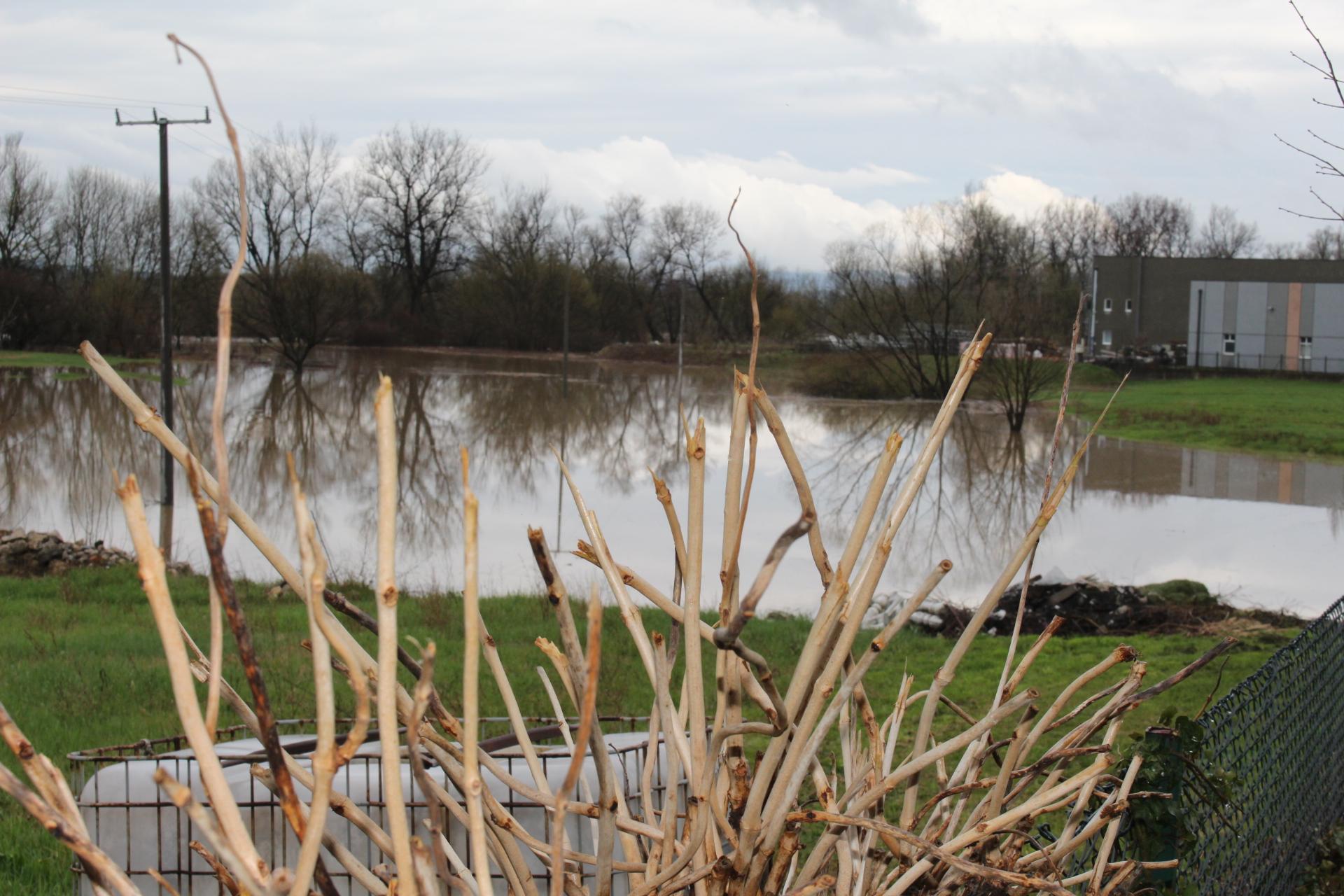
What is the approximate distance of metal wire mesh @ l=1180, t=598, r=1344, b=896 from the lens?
8.04 feet

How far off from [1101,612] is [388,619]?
Result: 10.1m

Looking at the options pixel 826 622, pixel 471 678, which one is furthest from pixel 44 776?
pixel 826 622

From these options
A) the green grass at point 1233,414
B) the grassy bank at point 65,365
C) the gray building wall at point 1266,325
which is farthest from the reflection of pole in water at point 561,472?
the gray building wall at point 1266,325

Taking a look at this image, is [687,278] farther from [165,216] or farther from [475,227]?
[165,216]

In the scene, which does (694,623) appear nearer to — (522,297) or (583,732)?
(583,732)

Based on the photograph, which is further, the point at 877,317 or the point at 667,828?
the point at 877,317

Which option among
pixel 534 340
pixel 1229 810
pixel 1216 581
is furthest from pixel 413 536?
pixel 534 340

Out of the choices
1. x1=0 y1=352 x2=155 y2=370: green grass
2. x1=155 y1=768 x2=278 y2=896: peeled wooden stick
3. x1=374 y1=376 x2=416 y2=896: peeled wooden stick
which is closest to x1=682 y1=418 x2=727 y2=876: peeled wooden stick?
x1=374 y1=376 x2=416 y2=896: peeled wooden stick

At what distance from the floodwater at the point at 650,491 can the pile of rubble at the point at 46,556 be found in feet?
3.05

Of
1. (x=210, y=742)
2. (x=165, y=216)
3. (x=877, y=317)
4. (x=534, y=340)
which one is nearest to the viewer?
(x=210, y=742)

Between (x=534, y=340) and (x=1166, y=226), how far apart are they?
47804mm

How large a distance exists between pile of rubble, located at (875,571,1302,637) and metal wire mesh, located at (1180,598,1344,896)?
538 cm

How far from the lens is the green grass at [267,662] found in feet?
19.1

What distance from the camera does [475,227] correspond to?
2842 inches
